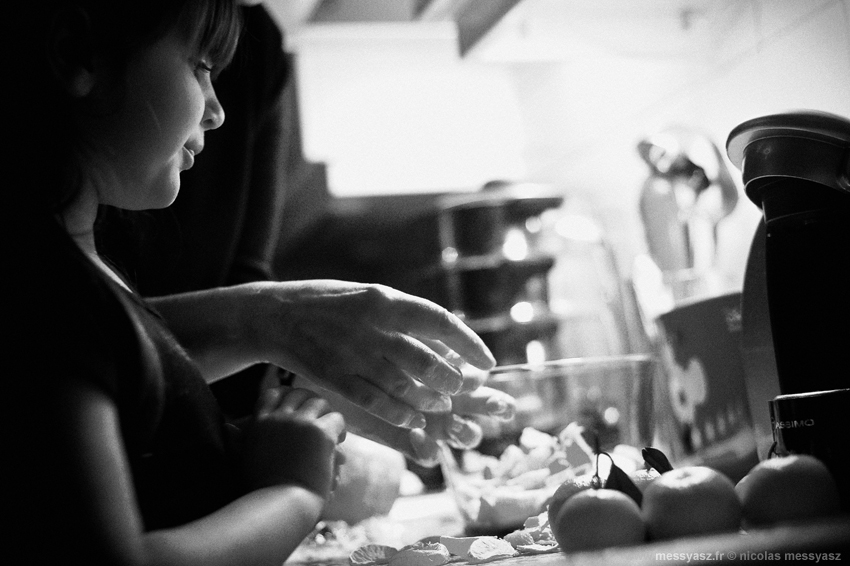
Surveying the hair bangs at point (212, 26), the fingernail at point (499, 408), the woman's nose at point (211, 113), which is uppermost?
the hair bangs at point (212, 26)

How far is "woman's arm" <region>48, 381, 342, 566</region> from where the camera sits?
1.38 feet

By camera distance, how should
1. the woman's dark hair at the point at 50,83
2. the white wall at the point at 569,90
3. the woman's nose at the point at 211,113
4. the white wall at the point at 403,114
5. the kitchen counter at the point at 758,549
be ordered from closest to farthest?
the kitchen counter at the point at 758,549 → the woman's dark hair at the point at 50,83 → the woman's nose at the point at 211,113 → the white wall at the point at 569,90 → the white wall at the point at 403,114

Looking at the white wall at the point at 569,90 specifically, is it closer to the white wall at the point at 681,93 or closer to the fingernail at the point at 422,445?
the white wall at the point at 681,93

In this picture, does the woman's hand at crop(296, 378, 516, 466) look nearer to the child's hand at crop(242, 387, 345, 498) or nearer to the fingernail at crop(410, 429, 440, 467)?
the fingernail at crop(410, 429, 440, 467)

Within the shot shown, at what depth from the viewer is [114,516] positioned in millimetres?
429

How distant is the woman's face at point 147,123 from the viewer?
→ 1.82 feet

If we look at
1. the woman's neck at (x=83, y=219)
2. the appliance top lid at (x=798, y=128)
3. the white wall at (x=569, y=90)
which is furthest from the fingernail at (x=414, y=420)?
the white wall at (x=569, y=90)

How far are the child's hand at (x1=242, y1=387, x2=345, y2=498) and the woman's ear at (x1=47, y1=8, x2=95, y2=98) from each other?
248mm

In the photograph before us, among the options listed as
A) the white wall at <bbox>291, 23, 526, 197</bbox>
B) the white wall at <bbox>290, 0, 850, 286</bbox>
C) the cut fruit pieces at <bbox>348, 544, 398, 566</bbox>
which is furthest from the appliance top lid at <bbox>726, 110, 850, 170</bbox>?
the white wall at <bbox>291, 23, 526, 197</bbox>

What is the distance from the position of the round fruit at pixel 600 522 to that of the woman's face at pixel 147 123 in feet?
1.16

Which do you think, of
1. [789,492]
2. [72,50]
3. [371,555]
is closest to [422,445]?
[371,555]

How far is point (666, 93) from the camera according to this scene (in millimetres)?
1591

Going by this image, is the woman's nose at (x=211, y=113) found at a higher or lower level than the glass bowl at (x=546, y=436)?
higher

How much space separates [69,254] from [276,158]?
806 millimetres
